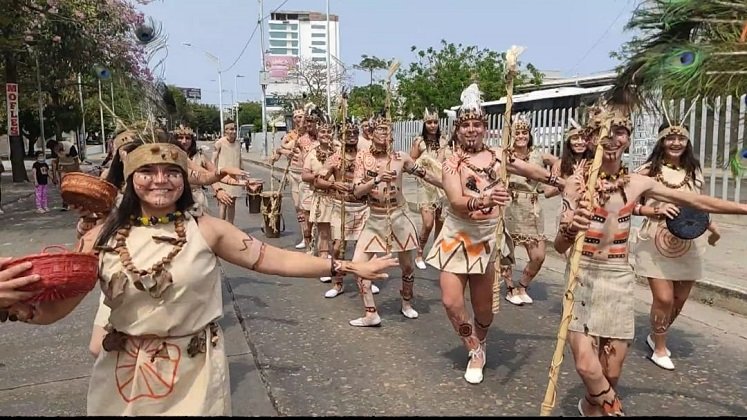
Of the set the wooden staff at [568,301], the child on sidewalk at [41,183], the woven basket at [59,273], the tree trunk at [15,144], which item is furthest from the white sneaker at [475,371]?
the tree trunk at [15,144]

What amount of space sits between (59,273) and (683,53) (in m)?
3.87

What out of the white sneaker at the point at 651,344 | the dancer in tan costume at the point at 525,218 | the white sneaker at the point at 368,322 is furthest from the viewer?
the dancer in tan costume at the point at 525,218

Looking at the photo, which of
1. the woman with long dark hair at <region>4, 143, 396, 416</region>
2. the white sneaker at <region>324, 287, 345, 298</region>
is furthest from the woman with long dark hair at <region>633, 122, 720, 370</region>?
the woman with long dark hair at <region>4, 143, 396, 416</region>

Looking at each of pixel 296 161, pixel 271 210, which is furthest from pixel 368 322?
pixel 296 161

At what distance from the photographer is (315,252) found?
8742mm

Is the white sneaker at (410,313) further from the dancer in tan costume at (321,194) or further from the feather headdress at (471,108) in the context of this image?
the feather headdress at (471,108)

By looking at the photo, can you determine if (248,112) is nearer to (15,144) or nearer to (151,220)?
(15,144)

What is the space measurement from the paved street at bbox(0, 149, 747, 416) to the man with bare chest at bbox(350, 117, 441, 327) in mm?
443

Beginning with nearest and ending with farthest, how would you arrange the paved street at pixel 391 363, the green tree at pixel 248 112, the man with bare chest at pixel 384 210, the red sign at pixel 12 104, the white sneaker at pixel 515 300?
the paved street at pixel 391 363, the man with bare chest at pixel 384 210, the white sneaker at pixel 515 300, the red sign at pixel 12 104, the green tree at pixel 248 112

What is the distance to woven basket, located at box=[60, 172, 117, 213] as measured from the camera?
3623 mm

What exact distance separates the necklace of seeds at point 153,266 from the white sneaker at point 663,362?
3.71 m

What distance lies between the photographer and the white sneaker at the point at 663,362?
15.6 ft

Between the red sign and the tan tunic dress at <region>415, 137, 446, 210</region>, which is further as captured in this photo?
the red sign

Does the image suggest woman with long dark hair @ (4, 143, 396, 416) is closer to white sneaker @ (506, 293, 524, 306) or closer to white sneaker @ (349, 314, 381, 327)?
white sneaker @ (349, 314, 381, 327)
